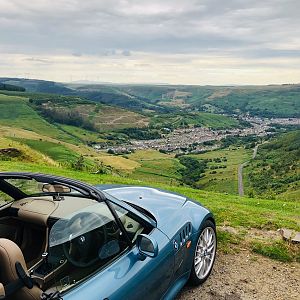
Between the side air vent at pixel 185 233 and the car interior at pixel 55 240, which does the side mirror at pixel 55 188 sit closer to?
the car interior at pixel 55 240

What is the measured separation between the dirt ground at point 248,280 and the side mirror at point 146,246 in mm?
1625

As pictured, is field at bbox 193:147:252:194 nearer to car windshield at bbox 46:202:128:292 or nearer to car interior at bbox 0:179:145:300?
car interior at bbox 0:179:145:300

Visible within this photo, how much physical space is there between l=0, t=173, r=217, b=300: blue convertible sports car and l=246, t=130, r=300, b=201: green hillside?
6487 centimetres

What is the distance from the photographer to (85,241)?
3.38 meters

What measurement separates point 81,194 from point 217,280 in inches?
107

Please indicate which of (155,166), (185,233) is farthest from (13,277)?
(155,166)

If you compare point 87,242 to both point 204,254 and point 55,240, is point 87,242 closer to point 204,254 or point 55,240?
point 55,240

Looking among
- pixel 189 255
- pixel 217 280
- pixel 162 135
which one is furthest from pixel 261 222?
pixel 162 135

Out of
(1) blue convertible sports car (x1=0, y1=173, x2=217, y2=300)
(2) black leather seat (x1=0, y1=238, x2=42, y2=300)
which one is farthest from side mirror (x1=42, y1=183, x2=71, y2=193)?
(2) black leather seat (x1=0, y1=238, x2=42, y2=300)

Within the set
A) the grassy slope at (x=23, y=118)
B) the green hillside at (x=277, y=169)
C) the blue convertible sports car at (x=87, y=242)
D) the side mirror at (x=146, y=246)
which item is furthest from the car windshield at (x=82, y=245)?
the grassy slope at (x=23, y=118)

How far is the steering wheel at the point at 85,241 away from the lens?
3271 mm

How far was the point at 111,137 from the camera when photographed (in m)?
158

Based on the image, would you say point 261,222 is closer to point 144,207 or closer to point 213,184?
point 144,207

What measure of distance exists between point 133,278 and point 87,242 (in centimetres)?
52
